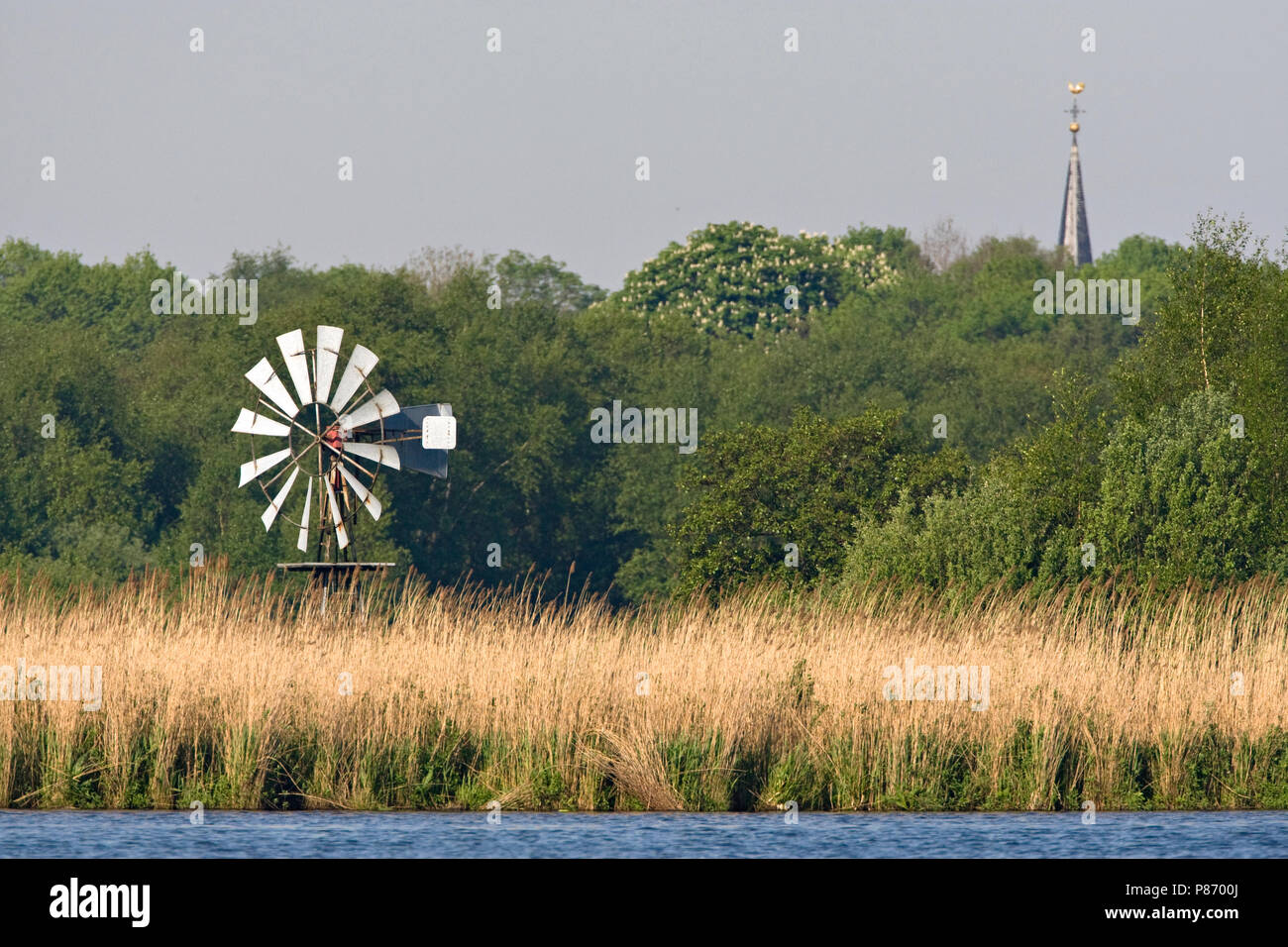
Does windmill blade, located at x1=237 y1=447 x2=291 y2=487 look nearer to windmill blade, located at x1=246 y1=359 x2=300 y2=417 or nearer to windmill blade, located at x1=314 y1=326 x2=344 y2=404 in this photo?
windmill blade, located at x1=246 y1=359 x2=300 y2=417

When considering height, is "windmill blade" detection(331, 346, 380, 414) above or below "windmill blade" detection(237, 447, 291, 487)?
above

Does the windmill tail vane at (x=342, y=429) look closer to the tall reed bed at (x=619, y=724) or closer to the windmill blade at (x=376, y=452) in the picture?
the windmill blade at (x=376, y=452)

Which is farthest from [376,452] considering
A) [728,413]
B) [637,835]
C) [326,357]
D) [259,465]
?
[728,413]

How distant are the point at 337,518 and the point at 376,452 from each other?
5.04 ft

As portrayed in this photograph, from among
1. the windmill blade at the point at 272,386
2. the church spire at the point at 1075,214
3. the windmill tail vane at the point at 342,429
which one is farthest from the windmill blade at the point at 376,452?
the church spire at the point at 1075,214

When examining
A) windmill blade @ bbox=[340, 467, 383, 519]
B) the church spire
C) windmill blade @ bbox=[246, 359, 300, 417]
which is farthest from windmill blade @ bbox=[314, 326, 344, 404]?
the church spire

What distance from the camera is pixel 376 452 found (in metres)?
33.5

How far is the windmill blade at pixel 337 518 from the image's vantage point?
34.2 metres

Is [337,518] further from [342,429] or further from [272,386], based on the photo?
[272,386]

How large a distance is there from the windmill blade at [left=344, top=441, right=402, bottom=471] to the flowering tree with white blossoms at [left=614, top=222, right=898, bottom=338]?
50373 millimetres

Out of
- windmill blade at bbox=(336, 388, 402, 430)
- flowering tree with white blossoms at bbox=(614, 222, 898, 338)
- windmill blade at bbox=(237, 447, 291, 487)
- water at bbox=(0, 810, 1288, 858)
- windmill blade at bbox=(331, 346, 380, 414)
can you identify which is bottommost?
water at bbox=(0, 810, 1288, 858)

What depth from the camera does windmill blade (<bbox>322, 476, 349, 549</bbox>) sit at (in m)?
34.2

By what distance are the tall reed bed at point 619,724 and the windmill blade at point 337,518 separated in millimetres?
13340

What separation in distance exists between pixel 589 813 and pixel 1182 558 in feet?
66.8
